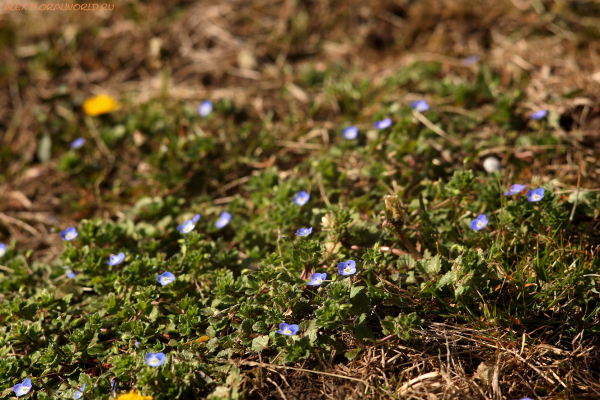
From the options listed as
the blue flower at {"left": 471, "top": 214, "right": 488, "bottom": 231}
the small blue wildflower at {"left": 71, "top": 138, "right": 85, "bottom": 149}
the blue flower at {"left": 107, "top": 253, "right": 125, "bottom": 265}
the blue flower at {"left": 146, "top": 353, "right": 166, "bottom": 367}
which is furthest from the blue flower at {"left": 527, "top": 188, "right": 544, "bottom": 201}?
the small blue wildflower at {"left": 71, "top": 138, "right": 85, "bottom": 149}

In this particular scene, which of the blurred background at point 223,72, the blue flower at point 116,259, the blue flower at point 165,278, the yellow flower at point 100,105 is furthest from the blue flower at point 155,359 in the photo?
the yellow flower at point 100,105

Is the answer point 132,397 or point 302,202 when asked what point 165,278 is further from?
point 302,202

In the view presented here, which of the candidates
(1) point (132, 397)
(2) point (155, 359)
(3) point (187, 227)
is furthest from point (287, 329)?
(3) point (187, 227)

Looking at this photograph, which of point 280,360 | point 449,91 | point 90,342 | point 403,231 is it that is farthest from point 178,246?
point 449,91

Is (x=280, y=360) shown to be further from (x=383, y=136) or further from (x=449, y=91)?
(x=449, y=91)

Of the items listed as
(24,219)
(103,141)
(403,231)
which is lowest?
(24,219)

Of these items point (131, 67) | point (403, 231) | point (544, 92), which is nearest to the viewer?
point (403, 231)
